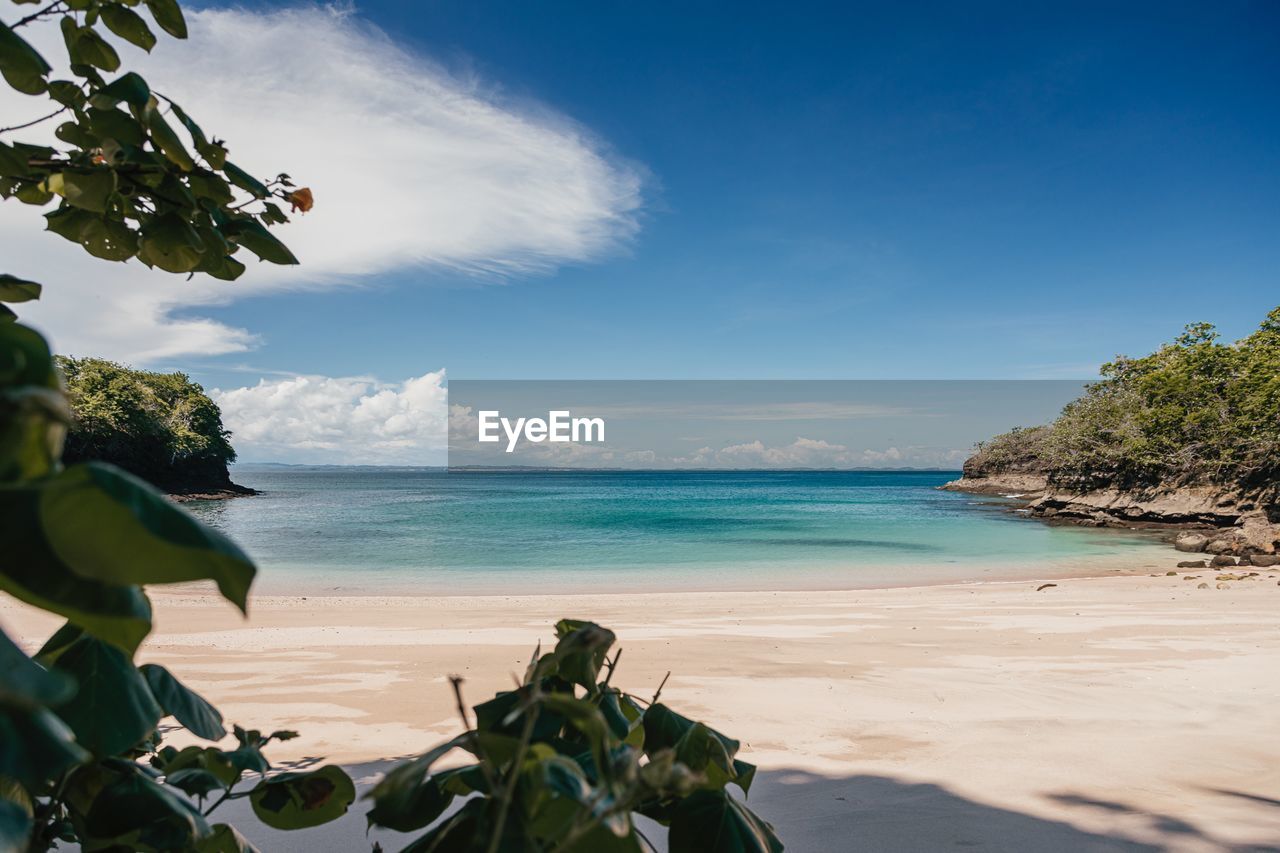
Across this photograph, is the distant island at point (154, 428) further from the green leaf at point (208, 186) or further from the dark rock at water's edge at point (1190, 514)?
the dark rock at water's edge at point (1190, 514)

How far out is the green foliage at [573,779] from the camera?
465 mm

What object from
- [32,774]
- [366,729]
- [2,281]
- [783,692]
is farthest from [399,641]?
[32,774]

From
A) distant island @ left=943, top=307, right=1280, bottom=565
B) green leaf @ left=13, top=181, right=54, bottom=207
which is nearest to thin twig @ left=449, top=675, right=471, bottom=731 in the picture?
green leaf @ left=13, top=181, right=54, bottom=207

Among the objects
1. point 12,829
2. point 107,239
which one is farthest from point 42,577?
point 107,239

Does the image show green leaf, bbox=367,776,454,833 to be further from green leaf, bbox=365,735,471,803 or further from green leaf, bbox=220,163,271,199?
green leaf, bbox=220,163,271,199

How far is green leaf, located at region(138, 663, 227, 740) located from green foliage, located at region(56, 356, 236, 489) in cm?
3860

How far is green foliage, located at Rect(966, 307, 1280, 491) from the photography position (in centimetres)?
2870

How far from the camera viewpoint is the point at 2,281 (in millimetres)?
1164

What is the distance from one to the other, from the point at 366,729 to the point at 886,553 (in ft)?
73.2

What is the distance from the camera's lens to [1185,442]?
32188 millimetres

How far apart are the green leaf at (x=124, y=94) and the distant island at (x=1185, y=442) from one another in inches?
1032

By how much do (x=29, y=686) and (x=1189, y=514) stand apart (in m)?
38.9

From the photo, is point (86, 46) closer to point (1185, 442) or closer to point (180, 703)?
point (180, 703)

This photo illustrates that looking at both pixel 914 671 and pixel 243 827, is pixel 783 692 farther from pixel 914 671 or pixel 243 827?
pixel 243 827
